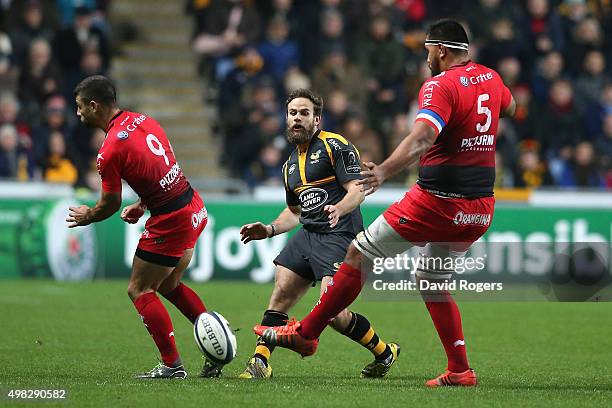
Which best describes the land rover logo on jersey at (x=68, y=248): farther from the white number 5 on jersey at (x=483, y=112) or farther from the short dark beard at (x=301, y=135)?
the white number 5 on jersey at (x=483, y=112)

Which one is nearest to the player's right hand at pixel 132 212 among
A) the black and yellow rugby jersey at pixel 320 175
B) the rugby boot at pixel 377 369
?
the black and yellow rugby jersey at pixel 320 175

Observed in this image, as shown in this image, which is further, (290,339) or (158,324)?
(158,324)

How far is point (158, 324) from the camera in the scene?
912 cm

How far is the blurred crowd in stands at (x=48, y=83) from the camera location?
19.1 meters

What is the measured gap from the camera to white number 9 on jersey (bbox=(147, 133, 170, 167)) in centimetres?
915

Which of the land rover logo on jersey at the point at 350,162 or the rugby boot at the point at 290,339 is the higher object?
the land rover logo on jersey at the point at 350,162

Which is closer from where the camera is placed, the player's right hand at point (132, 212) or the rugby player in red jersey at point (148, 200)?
the rugby player in red jersey at point (148, 200)

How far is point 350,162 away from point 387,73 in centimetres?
1217

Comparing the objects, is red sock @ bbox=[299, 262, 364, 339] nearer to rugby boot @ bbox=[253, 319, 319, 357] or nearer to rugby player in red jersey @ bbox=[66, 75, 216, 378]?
rugby boot @ bbox=[253, 319, 319, 357]

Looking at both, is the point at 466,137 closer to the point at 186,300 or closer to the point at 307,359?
the point at 186,300

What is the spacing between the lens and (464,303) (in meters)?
16.2

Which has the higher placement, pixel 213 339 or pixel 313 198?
pixel 313 198

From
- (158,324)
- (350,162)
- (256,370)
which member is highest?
(350,162)

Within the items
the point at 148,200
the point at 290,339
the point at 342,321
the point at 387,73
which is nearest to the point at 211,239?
the point at 387,73
